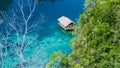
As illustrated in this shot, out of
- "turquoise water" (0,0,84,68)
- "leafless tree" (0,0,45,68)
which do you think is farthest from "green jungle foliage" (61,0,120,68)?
"leafless tree" (0,0,45,68)

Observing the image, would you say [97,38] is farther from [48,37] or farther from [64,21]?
[64,21]

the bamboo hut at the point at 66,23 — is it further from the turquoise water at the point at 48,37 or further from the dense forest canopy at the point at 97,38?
the dense forest canopy at the point at 97,38

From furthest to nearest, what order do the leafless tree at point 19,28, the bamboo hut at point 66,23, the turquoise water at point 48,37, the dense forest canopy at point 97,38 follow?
1. the bamboo hut at point 66,23
2. the leafless tree at point 19,28
3. the turquoise water at point 48,37
4. the dense forest canopy at point 97,38

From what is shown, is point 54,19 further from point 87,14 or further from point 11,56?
point 87,14

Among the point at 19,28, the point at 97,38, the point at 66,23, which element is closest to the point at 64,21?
the point at 66,23

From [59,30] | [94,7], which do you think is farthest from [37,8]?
[94,7]

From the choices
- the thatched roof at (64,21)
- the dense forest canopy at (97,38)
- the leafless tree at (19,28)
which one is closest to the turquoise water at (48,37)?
the leafless tree at (19,28)
